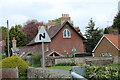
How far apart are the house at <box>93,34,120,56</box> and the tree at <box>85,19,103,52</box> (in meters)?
14.7

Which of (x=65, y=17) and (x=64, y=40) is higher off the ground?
(x=65, y=17)

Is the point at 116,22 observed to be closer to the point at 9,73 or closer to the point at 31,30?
the point at 31,30

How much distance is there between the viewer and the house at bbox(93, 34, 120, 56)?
3920 centimetres

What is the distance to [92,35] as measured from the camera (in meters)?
59.3

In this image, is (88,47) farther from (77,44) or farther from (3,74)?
(3,74)

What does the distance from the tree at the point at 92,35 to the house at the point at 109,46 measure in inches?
579

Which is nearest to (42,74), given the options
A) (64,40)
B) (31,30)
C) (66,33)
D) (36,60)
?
(36,60)

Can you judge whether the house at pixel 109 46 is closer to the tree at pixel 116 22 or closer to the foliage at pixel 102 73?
the tree at pixel 116 22

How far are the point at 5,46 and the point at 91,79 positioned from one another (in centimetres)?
5349

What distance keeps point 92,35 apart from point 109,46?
61.8ft

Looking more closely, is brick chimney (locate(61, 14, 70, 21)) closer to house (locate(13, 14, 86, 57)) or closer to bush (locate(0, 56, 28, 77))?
house (locate(13, 14, 86, 57))

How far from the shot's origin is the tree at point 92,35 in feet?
191

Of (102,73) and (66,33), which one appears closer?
(102,73)

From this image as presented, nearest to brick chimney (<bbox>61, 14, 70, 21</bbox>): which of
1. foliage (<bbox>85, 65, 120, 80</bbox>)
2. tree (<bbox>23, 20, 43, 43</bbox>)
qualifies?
tree (<bbox>23, 20, 43, 43</bbox>)
